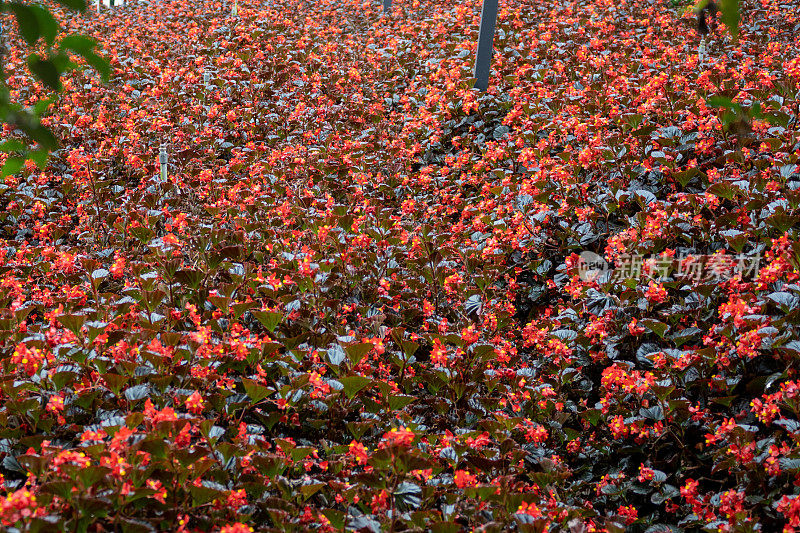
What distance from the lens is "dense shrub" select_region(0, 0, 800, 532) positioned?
2369 mm

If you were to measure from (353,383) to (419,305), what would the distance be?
1150mm

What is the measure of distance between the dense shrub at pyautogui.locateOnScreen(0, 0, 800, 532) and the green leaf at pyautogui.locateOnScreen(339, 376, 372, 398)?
0.09ft

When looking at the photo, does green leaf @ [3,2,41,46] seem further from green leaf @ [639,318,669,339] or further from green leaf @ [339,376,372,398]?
green leaf @ [639,318,669,339]

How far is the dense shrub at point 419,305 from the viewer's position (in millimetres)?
2369

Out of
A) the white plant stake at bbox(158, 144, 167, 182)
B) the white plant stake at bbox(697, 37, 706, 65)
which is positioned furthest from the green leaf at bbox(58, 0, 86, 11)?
the white plant stake at bbox(697, 37, 706, 65)

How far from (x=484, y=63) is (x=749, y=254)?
13.1 ft

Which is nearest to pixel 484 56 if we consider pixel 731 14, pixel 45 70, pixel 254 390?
pixel 254 390

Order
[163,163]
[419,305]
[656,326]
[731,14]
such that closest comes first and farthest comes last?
[731,14], [656,326], [419,305], [163,163]

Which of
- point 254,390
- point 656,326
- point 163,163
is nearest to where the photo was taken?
point 254,390

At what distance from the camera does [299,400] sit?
283 cm

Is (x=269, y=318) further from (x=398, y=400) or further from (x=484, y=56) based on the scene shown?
(x=484, y=56)

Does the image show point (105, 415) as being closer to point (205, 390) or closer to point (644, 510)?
point (205, 390)

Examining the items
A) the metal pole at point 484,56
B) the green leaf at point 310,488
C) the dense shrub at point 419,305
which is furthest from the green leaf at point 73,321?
the metal pole at point 484,56

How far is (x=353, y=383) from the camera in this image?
283cm
